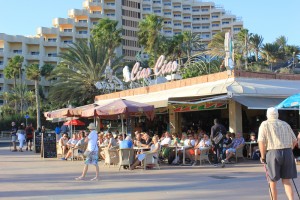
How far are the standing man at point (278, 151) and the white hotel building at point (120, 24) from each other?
256ft

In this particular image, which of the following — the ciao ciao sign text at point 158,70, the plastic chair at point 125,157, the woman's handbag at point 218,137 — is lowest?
the plastic chair at point 125,157

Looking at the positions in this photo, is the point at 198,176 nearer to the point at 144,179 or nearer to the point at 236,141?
the point at 144,179

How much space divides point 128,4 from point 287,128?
96.5 meters

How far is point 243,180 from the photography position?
10273 mm

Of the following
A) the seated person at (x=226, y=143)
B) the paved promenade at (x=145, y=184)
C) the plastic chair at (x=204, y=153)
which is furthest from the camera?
the seated person at (x=226, y=143)

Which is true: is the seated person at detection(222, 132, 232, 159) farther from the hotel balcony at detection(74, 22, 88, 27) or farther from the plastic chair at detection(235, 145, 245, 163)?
the hotel balcony at detection(74, 22, 88, 27)

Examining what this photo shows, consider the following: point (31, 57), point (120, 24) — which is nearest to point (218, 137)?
point (31, 57)

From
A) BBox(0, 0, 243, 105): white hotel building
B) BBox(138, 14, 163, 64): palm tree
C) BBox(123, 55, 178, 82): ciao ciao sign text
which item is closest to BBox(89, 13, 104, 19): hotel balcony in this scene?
BBox(0, 0, 243, 105): white hotel building

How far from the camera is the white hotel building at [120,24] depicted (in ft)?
276

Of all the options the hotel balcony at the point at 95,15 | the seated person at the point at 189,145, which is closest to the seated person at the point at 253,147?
the seated person at the point at 189,145

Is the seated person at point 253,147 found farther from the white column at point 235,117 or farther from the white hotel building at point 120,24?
the white hotel building at point 120,24

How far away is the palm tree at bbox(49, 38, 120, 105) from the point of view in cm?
4584

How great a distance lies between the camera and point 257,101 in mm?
15477

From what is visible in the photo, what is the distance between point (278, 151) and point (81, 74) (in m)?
41.3
